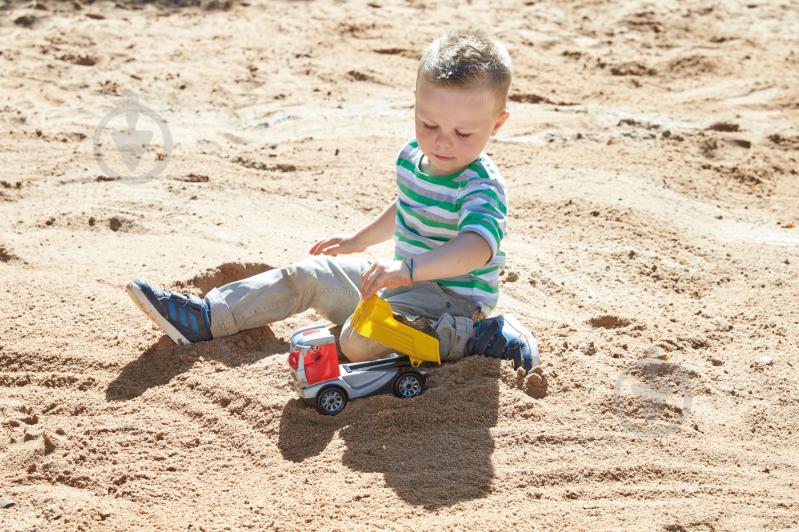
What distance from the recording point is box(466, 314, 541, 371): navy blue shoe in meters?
3.14

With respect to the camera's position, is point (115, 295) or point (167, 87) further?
point (167, 87)

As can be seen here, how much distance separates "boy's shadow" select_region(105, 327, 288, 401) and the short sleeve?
2.89 feet

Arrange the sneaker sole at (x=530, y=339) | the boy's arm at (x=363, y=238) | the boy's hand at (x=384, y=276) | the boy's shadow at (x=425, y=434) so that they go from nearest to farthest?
the boy's shadow at (x=425, y=434)
the boy's hand at (x=384, y=276)
the sneaker sole at (x=530, y=339)
the boy's arm at (x=363, y=238)

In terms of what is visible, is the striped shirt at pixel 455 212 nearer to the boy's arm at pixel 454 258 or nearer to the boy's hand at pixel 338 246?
the boy's arm at pixel 454 258

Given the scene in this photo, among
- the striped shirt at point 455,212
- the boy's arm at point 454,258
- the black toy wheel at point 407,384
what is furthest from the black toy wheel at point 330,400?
the striped shirt at point 455,212

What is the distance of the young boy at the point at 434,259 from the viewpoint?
9.48 ft

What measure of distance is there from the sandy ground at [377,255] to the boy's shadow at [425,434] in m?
0.01

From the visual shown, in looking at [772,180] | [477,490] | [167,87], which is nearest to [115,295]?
[477,490]

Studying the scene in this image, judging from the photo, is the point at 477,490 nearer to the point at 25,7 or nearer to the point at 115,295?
the point at 115,295

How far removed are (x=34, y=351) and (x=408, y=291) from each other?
4.37 feet

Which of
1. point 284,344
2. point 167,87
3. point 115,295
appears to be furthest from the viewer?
point 167,87

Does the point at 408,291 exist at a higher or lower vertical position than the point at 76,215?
higher

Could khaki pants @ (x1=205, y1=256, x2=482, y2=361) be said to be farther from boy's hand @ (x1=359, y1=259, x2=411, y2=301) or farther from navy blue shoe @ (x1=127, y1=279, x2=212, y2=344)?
boy's hand @ (x1=359, y1=259, x2=411, y2=301)

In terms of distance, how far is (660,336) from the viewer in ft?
11.4
